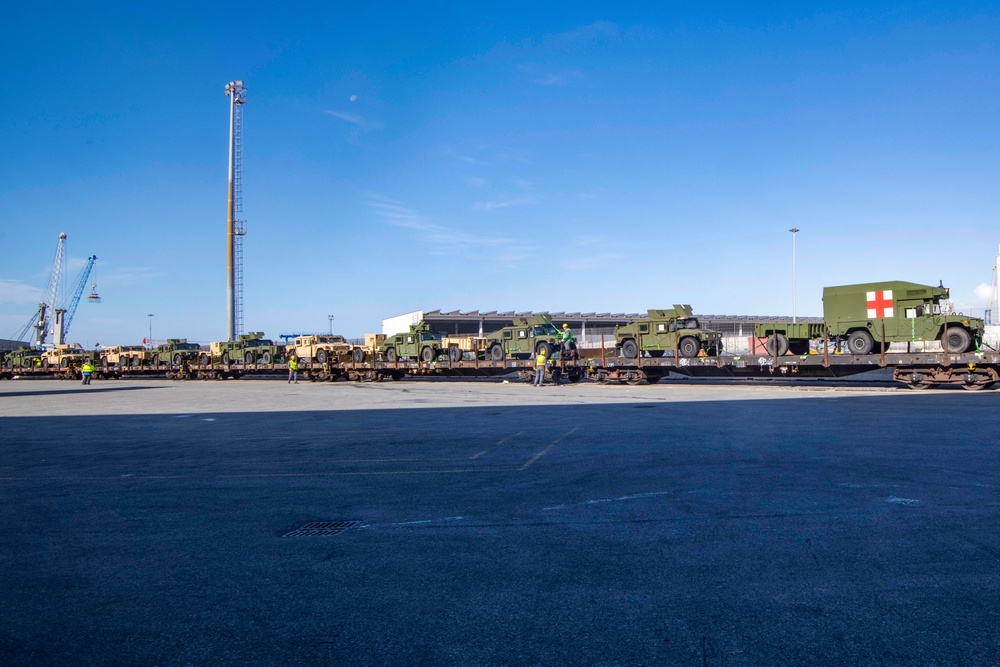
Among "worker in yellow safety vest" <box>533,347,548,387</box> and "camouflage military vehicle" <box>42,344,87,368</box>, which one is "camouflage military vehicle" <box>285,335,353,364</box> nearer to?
"worker in yellow safety vest" <box>533,347,548,387</box>

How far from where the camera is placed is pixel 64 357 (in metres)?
50.1

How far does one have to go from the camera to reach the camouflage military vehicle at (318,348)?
3725cm

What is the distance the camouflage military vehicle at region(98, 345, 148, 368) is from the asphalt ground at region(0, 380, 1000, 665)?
132 ft

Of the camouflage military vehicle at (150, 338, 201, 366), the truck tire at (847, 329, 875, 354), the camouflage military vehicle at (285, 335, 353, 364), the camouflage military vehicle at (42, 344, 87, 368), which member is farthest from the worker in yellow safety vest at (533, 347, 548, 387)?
the camouflage military vehicle at (42, 344, 87, 368)

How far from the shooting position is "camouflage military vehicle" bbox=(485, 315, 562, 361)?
30.5 meters

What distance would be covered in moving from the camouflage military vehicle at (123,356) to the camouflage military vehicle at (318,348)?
14285 millimetres

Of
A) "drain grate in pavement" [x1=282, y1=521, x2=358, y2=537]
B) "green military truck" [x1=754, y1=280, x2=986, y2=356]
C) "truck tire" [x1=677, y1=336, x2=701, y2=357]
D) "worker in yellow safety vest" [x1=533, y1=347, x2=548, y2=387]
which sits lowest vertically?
"drain grate in pavement" [x1=282, y1=521, x2=358, y2=537]

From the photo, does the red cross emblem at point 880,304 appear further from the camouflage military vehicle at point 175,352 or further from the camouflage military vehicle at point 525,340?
the camouflage military vehicle at point 175,352

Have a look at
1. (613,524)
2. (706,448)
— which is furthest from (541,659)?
(706,448)

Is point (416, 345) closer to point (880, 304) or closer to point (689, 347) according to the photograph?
point (689, 347)

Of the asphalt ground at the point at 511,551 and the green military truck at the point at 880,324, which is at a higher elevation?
the green military truck at the point at 880,324

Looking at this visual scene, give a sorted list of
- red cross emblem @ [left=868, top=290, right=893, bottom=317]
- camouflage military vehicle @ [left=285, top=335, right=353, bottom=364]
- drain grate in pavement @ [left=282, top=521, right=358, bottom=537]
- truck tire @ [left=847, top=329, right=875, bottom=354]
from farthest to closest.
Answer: camouflage military vehicle @ [left=285, top=335, right=353, bottom=364] → truck tire @ [left=847, top=329, right=875, bottom=354] → red cross emblem @ [left=868, top=290, right=893, bottom=317] → drain grate in pavement @ [left=282, top=521, right=358, bottom=537]

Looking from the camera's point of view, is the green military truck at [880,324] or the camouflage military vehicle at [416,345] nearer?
the green military truck at [880,324]

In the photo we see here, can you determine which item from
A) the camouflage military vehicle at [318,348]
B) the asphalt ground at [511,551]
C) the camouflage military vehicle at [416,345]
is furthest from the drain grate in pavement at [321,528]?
the camouflage military vehicle at [318,348]
